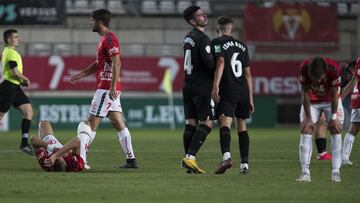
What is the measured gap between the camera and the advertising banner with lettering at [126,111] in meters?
35.6

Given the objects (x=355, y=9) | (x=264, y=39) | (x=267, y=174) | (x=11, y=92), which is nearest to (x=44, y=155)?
(x=267, y=174)

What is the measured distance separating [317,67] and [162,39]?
2768 centimetres

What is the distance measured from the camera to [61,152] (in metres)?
13.7

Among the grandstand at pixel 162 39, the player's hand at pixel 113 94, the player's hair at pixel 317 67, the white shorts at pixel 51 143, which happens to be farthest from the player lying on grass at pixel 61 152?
the grandstand at pixel 162 39

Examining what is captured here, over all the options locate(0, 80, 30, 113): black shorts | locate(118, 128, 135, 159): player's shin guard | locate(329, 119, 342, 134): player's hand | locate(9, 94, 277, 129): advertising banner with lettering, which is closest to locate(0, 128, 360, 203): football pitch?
locate(118, 128, 135, 159): player's shin guard

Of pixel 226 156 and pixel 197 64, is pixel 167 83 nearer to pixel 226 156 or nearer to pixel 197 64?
pixel 197 64

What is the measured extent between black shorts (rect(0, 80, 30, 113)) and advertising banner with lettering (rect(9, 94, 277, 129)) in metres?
15.7

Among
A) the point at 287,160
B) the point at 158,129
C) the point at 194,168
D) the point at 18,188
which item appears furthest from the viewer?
the point at 158,129

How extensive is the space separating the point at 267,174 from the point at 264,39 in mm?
24685

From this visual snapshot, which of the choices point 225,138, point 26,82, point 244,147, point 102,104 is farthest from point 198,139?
point 26,82

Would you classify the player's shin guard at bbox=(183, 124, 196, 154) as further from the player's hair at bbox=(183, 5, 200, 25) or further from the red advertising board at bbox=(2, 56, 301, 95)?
the red advertising board at bbox=(2, 56, 301, 95)

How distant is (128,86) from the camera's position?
122 feet

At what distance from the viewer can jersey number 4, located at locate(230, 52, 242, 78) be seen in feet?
45.1

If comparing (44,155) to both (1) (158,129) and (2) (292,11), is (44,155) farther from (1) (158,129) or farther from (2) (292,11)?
(2) (292,11)
